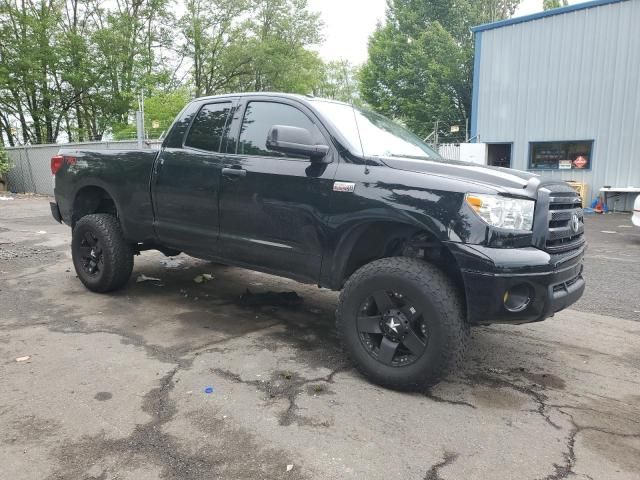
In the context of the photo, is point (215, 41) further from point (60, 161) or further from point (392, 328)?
point (392, 328)

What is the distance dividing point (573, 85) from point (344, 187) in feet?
47.7

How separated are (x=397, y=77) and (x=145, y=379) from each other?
29740mm

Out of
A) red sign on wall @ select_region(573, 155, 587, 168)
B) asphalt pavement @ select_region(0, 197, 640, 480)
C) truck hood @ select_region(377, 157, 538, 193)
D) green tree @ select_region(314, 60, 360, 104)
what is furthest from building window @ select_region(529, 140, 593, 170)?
green tree @ select_region(314, 60, 360, 104)

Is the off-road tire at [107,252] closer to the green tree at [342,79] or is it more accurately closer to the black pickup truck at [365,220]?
the black pickup truck at [365,220]

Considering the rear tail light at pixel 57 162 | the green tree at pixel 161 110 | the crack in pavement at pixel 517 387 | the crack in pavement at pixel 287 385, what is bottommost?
the crack in pavement at pixel 517 387

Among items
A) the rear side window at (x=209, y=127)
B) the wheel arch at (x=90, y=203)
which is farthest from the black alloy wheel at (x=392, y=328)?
the wheel arch at (x=90, y=203)

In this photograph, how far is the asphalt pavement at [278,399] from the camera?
2.37 m

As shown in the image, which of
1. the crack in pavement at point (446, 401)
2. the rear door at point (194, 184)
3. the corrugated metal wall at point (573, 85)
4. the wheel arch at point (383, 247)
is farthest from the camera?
the corrugated metal wall at point (573, 85)

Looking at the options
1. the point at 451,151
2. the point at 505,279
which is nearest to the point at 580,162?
the point at 451,151

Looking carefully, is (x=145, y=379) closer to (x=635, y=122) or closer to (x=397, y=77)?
(x=635, y=122)

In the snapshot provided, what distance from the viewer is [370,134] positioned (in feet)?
12.7

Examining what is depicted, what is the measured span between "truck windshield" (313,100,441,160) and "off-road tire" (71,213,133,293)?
8.09ft

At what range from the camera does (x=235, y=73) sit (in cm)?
3136

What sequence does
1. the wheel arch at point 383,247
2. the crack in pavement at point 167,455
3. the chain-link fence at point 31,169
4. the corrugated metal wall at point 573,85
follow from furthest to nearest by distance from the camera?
1. the chain-link fence at point 31,169
2. the corrugated metal wall at point 573,85
3. the wheel arch at point 383,247
4. the crack in pavement at point 167,455
